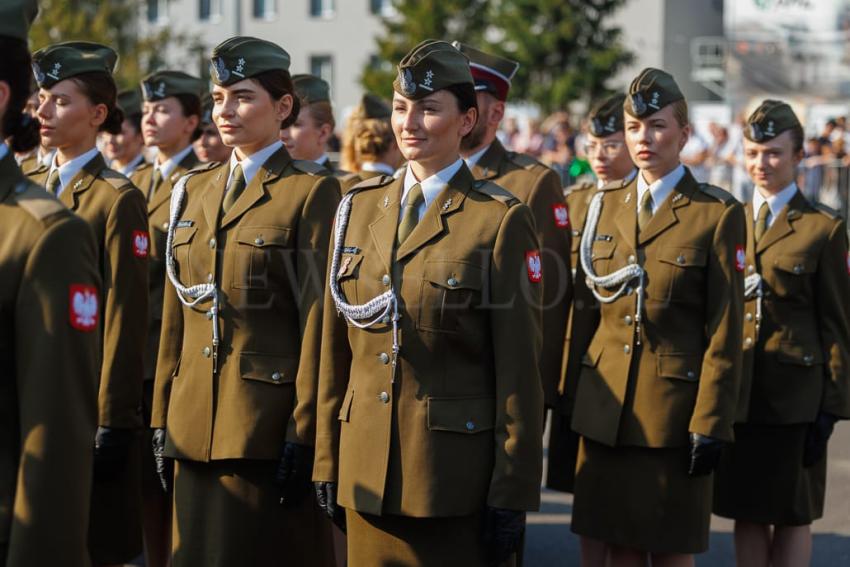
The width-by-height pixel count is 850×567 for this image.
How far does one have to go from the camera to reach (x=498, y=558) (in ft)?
12.8

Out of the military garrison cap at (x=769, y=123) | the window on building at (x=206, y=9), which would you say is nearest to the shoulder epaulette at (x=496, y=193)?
the military garrison cap at (x=769, y=123)

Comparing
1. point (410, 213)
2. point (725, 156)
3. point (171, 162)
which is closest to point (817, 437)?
point (410, 213)

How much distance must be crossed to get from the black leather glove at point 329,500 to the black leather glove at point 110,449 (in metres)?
0.94

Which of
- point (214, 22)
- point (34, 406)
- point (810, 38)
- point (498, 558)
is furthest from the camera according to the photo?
point (214, 22)

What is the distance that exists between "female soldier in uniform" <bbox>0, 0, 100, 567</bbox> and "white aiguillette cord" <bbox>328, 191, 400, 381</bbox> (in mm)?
1359

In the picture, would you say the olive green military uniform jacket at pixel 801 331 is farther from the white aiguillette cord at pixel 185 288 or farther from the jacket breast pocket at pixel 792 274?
the white aiguillette cord at pixel 185 288

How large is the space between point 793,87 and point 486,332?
2932 cm

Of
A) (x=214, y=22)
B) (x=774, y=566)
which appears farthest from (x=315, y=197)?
(x=214, y=22)

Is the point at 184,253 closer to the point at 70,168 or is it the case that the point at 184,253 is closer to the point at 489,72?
the point at 70,168

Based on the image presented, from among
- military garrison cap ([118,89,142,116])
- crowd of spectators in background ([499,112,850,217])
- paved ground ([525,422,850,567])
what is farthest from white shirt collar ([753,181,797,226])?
crowd of spectators in background ([499,112,850,217])

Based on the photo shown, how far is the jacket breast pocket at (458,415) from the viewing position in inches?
154

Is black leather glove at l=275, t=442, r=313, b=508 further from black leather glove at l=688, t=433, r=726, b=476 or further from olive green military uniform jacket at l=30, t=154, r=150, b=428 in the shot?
black leather glove at l=688, t=433, r=726, b=476

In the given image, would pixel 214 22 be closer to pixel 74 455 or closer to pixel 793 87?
pixel 793 87

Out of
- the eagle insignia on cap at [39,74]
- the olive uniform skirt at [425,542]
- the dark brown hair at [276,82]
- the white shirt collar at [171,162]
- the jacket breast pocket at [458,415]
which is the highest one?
the eagle insignia on cap at [39,74]
